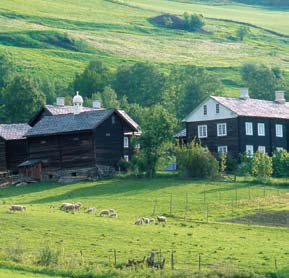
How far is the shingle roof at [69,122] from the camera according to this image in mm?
94000

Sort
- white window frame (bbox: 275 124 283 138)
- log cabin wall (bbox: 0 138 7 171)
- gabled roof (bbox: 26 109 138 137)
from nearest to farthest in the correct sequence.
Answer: gabled roof (bbox: 26 109 138 137) → log cabin wall (bbox: 0 138 7 171) → white window frame (bbox: 275 124 283 138)

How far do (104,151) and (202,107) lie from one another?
1263cm

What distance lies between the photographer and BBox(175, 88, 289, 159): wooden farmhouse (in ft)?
326

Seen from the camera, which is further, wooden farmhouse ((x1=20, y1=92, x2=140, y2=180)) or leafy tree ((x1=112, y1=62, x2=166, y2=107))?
leafy tree ((x1=112, y1=62, x2=166, y2=107))

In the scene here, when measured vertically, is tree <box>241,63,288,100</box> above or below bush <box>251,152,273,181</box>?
above

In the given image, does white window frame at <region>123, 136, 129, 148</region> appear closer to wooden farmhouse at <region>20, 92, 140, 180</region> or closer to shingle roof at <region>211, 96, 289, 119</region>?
wooden farmhouse at <region>20, 92, 140, 180</region>

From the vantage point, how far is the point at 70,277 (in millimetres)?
46594

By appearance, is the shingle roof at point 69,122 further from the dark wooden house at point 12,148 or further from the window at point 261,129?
the window at point 261,129

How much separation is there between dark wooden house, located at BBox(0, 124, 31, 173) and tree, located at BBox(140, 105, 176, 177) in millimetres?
13387

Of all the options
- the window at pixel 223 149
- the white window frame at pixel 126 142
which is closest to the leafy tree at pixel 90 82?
the white window frame at pixel 126 142

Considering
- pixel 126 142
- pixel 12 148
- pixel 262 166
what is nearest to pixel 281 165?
pixel 262 166

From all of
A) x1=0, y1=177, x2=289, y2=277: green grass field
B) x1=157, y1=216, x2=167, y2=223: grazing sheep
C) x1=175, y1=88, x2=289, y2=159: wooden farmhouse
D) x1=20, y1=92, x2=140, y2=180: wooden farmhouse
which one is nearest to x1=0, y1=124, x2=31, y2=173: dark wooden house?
x1=20, y1=92, x2=140, y2=180: wooden farmhouse

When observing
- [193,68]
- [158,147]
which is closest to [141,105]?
[193,68]

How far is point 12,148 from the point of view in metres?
99.5
